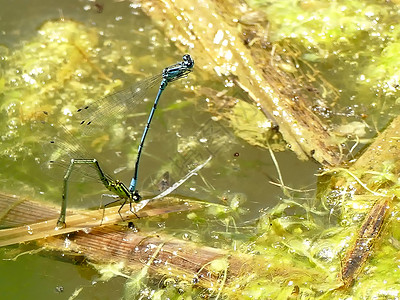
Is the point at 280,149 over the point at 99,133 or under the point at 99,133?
under

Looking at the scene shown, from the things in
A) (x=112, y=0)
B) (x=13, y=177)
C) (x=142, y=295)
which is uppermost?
(x=112, y=0)

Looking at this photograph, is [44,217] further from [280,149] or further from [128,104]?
[280,149]

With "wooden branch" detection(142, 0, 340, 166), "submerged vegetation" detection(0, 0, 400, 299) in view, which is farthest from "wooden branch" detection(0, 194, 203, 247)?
"wooden branch" detection(142, 0, 340, 166)

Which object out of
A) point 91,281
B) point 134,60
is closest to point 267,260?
point 91,281

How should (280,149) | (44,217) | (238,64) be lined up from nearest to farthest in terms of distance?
(44,217) < (280,149) < (238,64)

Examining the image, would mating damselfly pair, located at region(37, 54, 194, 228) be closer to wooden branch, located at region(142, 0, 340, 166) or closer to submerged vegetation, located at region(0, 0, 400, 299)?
submerged vegetation, located at region(0, 0, 400, 299)

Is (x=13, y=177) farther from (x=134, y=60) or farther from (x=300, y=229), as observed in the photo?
(x=300, y=229)

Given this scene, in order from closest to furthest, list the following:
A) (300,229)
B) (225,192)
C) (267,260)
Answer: (267,260), (300,229), (225,192)

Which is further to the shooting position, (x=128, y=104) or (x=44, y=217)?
(x=128, y=104)

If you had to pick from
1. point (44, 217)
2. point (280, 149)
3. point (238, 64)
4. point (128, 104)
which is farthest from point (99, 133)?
point (280, 149)
